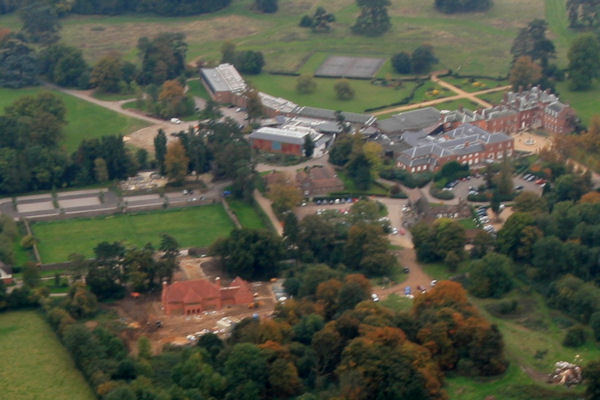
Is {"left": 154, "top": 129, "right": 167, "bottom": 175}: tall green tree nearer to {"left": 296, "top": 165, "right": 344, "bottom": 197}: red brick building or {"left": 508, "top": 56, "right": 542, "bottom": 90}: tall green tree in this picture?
{"left": 296, "top": 165, "right": 344, "bottom": 197}: red brick building

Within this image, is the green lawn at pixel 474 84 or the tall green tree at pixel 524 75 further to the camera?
the green lawn at pixel 474 84

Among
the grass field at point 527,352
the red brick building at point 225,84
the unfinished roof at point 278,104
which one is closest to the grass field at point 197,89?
the red brick building at point 225,84

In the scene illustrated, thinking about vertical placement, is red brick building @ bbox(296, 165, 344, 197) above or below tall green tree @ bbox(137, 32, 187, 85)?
below

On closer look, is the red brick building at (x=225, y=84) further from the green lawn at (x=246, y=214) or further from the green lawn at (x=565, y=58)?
the green lawn at (x=565, y=58)

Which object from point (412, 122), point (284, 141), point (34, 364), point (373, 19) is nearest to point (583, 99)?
point (412, 122)

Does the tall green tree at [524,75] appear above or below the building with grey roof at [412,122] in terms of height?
above

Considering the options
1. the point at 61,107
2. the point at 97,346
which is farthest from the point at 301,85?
the point at 97,346

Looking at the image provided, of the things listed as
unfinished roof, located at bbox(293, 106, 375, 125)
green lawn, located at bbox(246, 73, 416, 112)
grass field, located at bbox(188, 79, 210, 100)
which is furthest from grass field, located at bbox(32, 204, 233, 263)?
grass field, located at bbox(188, 79, 210, 100)
